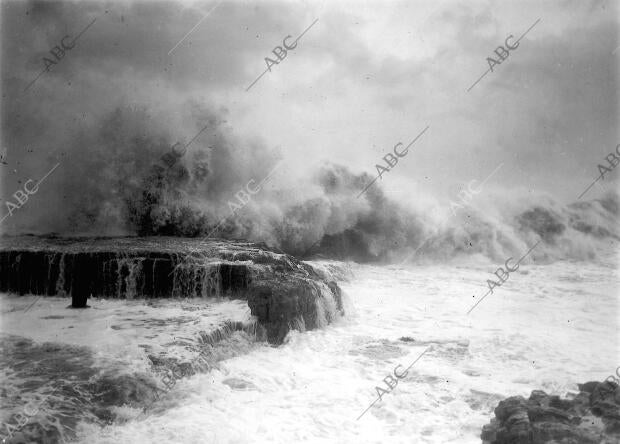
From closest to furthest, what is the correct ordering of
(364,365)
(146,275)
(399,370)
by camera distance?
(399,370), (364,365), (146,275)

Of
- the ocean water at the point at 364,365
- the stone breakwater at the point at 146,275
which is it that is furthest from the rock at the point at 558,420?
the stone breakwater at the point at 146,275

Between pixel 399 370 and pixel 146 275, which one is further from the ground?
pixel 146 275

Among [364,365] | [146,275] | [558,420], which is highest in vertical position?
[146,275]

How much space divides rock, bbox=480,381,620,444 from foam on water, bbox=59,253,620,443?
0.40 metres

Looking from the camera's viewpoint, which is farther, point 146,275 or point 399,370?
point 146,275

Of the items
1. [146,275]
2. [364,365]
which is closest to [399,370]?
[364,365]

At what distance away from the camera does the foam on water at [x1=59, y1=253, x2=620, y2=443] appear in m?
4.50

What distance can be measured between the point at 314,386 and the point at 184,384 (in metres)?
1.54

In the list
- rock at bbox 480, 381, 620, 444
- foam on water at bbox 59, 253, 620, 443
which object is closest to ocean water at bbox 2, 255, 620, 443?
foam on water at bbox 59, 253, 620, 443

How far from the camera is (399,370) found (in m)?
6.25

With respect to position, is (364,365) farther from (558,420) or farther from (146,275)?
(146,275)

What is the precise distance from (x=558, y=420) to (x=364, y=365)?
2.75m

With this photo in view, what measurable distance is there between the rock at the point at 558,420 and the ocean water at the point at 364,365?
382mm

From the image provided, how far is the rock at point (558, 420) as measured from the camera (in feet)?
12.6
